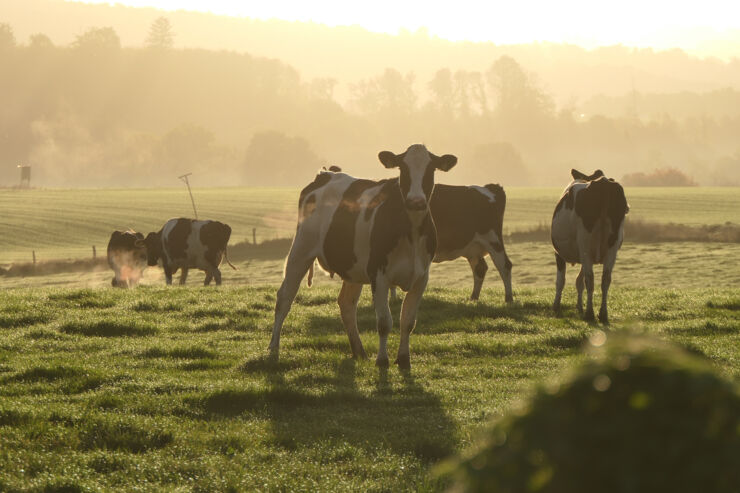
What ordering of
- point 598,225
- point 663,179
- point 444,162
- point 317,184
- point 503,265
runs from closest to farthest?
point 444,162, point 317,184, point 598,225, point 503,265, point 663,179

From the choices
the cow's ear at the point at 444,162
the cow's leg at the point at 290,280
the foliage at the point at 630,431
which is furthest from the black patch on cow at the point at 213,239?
the foliage at the point at 630,431

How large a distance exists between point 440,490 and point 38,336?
9.49 meters

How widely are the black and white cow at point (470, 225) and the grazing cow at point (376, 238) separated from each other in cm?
694

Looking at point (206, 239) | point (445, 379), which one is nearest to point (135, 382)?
point (445, 379)

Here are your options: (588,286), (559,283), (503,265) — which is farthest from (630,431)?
(503,265)

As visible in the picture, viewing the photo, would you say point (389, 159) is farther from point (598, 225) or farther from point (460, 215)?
point (460, 215)

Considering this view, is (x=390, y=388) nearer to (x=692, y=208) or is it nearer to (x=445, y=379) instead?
(x=445, y=379)

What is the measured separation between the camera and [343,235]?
43.3 feet

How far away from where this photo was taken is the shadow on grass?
27.1ft

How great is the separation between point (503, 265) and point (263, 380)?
11.0 metres

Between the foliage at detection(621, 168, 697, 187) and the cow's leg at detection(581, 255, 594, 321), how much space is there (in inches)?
4215

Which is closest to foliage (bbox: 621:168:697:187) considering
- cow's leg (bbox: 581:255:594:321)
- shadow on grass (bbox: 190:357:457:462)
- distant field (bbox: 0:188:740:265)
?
distant field (bbox: 0:188:740:265)

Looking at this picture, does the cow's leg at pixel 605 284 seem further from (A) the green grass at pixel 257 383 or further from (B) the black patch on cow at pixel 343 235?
(B) the black patch on cow at pixel 343 235

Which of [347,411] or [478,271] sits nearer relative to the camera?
[347,411]
